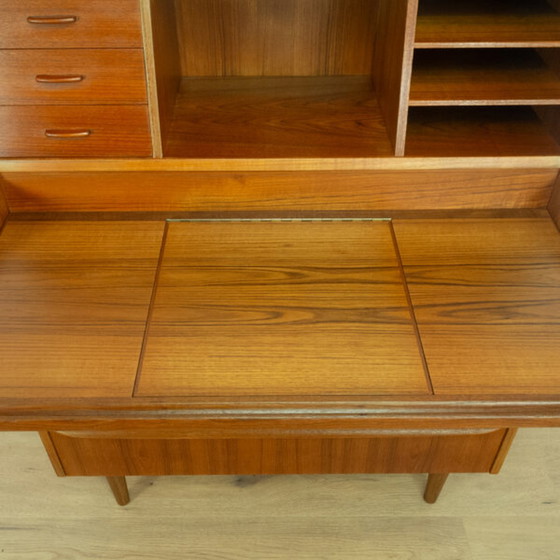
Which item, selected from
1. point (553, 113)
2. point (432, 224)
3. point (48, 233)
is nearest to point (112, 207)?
point (48, 233)

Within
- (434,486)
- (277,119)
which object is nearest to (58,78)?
(277,119)

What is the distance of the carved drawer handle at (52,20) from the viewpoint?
1.21 metres

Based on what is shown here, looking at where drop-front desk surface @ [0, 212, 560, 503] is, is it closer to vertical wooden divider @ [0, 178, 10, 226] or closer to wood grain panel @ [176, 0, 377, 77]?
vertical wooden divider @ [0, 178, 10, 226]

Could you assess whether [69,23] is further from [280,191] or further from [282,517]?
[282,517]

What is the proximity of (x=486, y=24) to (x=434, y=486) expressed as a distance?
3.30 feet

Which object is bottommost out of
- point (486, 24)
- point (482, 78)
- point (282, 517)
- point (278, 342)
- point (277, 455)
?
point (282, 517)

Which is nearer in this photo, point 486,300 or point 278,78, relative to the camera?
point 486,300

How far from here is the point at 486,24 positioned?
131 centimetres

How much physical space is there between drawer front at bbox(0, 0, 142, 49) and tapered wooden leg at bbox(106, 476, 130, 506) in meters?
0.91

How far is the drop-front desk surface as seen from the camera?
1.13 m

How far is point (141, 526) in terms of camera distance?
1.57m

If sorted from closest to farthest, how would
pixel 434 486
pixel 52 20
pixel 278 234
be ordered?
pixel 52 20 < pixel 278 234 < pixel 434 486

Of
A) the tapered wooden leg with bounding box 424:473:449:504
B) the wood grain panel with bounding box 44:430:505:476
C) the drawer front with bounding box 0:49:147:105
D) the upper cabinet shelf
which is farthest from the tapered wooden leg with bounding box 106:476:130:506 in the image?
the upper cabinet shelf

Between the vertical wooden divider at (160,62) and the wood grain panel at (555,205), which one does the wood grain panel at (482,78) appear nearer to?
the wood grain panel at (555,205)
